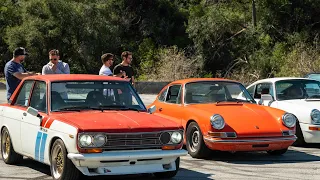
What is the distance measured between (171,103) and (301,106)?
2.41m

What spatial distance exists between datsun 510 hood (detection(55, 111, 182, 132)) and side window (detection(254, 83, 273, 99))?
499 cm

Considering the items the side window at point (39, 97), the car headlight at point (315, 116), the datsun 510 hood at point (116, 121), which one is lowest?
the car headlight at point (315, 116)

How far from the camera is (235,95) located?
11.2 metres

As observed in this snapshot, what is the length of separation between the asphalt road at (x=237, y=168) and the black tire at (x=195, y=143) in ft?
0.38

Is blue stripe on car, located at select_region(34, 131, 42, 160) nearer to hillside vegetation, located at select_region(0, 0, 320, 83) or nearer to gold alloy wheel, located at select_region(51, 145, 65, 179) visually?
gold alloy wheel, located at select_region(51, 145, 65, 179)

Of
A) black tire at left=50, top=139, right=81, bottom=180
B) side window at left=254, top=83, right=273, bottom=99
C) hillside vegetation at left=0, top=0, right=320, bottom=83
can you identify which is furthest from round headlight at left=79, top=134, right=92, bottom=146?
hillside vegetation at left=0, top=0, right=320, bottom=83

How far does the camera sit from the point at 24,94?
28.7 ft

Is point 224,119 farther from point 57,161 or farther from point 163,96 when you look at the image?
point 57,161

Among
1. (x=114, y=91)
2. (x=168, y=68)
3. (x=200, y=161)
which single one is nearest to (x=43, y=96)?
(x=114, y=91)

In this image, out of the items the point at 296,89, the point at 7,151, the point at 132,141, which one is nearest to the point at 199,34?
the point at 296,89

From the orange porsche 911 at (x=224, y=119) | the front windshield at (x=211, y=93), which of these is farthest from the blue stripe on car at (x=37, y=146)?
the front windshield at (x=211, y=93)

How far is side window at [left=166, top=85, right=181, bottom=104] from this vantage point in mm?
11009

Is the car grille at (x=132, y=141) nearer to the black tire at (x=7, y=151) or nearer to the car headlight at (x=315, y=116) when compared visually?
the black tire at (x=7, y=151)

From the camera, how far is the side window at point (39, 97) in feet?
26.1
